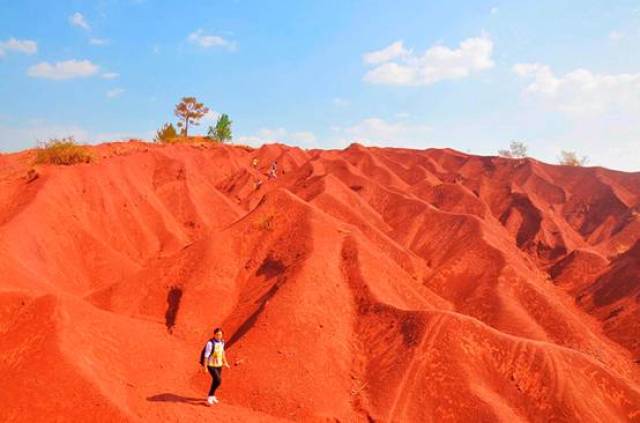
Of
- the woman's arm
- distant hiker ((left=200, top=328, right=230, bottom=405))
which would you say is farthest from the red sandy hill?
the woman's arm

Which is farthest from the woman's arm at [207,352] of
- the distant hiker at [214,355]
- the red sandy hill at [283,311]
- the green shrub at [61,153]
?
the green shrub at [61,153]

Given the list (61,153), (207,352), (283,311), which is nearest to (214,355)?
(207,352)

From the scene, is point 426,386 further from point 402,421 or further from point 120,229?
point 120,229

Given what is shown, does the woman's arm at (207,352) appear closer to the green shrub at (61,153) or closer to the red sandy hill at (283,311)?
the red sandy hill at (283,311)

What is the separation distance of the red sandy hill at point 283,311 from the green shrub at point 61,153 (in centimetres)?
122

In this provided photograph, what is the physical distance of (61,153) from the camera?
2891cm

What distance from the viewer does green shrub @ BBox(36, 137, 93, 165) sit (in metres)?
28.7

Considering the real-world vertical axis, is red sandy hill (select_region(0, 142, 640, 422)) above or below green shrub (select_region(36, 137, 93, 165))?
below

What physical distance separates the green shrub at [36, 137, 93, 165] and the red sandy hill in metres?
1.22

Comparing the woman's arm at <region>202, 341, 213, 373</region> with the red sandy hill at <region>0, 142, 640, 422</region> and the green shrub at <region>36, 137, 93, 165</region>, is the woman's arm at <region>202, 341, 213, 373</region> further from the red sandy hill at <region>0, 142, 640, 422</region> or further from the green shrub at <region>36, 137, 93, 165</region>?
the green shrub at <region>36, 137, 93, 165</region>

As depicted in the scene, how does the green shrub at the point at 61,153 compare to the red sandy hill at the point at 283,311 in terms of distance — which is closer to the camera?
the red sandy hill at the point at 283,311

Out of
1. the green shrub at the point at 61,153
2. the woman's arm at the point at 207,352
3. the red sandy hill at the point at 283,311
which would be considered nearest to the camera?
the woman's arm at the point at 207,352

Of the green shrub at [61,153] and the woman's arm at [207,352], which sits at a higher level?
the green shrub at [61,153]

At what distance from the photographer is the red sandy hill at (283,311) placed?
490 inches
